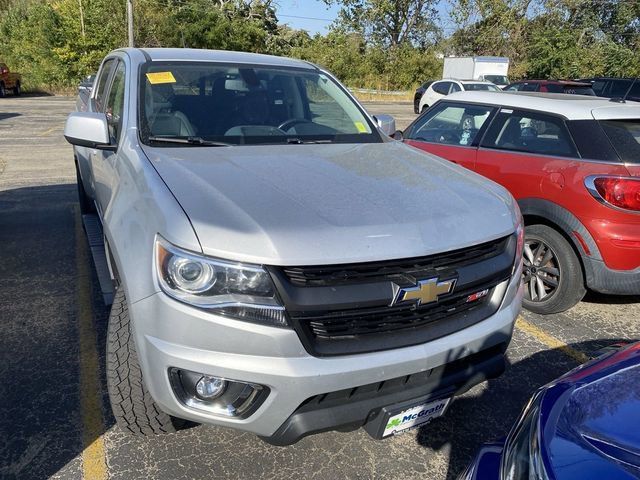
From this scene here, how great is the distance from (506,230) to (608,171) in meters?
1.72

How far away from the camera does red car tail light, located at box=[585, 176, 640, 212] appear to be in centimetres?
350

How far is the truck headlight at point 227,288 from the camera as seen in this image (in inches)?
73.5

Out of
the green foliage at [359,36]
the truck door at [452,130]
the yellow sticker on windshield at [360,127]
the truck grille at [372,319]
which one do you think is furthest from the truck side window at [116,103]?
the green foliage at [359,36]

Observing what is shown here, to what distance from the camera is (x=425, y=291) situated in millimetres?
2029

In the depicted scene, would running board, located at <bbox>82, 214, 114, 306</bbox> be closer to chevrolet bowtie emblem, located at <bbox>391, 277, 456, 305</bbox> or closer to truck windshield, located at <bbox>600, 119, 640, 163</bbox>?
chevrolet bowtie emblem, located at <bbox>391, 277, 456, 305</bbox>

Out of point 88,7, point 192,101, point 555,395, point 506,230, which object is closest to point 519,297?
point 506,230

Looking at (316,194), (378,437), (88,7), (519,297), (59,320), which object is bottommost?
(59,320)

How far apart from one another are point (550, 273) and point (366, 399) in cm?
259

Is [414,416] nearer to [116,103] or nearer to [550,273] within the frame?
[550,273]

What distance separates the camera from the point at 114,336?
231 centimetres

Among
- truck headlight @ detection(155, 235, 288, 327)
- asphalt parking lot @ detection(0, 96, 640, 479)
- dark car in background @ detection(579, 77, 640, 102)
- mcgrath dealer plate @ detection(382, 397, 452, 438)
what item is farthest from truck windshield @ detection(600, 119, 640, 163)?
dark car in background @ detection(579, 77, 640, 102)

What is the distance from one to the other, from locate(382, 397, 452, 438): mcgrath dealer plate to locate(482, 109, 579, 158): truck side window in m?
2.45

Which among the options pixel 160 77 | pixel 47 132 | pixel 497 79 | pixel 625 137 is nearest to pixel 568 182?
pixel 625 137

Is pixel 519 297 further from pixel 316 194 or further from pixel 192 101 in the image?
pixel 192 101
